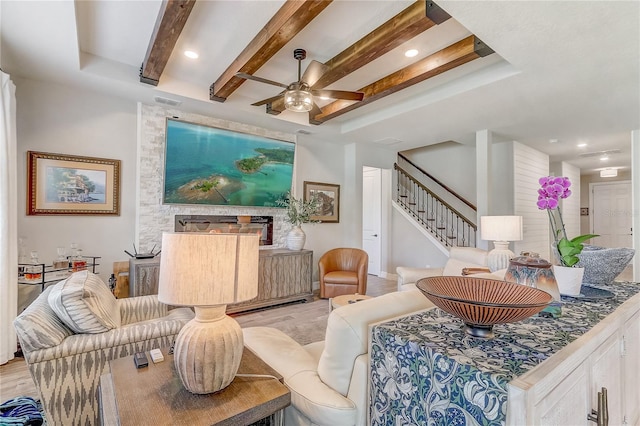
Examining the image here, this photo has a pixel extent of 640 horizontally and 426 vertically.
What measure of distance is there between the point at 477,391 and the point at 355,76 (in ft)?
10.9

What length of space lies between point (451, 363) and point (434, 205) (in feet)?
21.4

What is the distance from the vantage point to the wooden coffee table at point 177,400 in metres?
1.04

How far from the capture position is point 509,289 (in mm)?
1210

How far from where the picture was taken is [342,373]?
1.29 meters

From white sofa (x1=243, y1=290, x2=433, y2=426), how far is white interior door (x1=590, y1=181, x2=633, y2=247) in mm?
9484

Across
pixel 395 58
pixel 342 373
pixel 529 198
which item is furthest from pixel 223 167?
pixel 529 198

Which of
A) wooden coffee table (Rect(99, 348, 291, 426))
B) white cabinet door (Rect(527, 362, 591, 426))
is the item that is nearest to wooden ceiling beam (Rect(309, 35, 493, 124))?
white cabinet door (Rect(527, 362, 591, 426))

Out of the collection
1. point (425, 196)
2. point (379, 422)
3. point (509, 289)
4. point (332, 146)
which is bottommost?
point (379, 422)

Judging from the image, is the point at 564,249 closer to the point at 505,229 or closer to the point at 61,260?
the point at 505,229

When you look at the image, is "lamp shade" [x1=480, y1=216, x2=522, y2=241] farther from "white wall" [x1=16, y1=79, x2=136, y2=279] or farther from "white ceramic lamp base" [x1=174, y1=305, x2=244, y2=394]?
"white wall" [x1=16, y1=79, x2=136, y2=279]

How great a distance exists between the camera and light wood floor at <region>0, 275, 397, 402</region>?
7.31 feet

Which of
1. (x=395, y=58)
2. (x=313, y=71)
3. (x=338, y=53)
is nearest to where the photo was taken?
(x=313, y=71)

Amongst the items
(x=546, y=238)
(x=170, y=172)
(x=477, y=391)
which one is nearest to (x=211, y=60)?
(x=170, y=172)

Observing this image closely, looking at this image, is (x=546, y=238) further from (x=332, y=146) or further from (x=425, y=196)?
(x=332, y=146)
